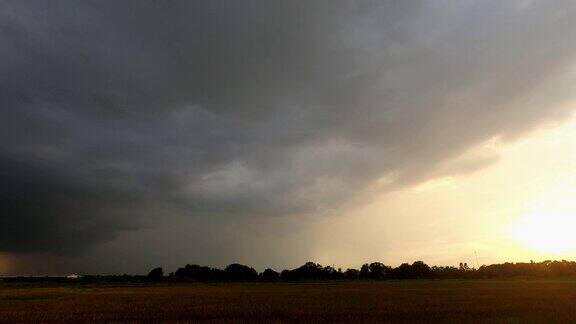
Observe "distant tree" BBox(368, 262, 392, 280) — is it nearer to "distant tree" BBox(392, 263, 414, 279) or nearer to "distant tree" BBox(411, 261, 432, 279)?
"distant tree" BBox(392, 263, 414, 279)

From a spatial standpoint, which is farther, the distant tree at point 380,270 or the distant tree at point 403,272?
the distant tree at point 380,270

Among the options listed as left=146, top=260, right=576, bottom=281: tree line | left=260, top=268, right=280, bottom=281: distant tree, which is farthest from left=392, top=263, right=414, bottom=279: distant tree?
left=260, top=268, right=280, bottom=281: distant tree

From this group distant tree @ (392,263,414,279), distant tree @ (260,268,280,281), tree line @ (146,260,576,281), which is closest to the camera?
tree line @ (146,260,576,281)

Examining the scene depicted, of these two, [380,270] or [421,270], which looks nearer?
[421,270]

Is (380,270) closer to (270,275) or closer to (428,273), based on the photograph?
(428,273)

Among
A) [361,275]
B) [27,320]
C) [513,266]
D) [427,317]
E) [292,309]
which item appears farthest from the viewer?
[361,275]

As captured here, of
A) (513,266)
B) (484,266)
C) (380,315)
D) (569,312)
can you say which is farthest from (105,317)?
(484,266)

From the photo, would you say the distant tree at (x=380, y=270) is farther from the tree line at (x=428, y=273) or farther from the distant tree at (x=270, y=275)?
the distant tree at (x=270, y=275)

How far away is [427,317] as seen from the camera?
31.6 m

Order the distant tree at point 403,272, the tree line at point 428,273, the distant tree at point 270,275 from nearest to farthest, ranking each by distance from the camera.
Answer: the tree line at point 428,273, the distant tree at point 403,272, the distant tree at point 270,275

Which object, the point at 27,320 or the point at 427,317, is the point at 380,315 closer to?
the point at 427,317

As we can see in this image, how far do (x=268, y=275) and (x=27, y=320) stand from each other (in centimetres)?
16661

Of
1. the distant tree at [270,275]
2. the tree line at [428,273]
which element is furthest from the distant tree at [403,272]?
the distant tree at [270,275]

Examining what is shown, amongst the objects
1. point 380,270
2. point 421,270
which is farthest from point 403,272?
point 380,270
